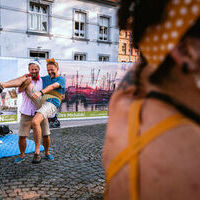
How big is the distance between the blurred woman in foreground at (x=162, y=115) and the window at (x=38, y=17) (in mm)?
17293

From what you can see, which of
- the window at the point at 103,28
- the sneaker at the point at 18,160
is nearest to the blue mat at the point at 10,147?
the sneaker at the point at 18,160

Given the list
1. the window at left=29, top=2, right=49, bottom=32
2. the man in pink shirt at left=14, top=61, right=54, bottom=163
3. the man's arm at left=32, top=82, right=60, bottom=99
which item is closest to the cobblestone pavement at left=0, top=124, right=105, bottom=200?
the man in pink shirt at left=14, top=61, right=54, bottom=163

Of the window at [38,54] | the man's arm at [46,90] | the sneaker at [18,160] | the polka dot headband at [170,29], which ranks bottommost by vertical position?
the sneaker at [18,160]

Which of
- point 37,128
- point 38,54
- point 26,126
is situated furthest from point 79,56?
point 37,128

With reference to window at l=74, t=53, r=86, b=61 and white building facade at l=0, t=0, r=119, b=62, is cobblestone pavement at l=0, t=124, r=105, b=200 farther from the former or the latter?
window at l=74, t=53, r=86, b=61

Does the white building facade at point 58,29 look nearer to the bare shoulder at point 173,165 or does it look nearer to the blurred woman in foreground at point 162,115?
the blurred woman in foreground at point 162,115

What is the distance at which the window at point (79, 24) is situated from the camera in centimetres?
1858

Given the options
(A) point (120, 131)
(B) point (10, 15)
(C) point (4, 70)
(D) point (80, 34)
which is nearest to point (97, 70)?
(C) point (4, 70)

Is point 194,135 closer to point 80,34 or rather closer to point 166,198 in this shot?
point 166,198

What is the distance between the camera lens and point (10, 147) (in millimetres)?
5777

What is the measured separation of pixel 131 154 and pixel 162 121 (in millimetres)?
129

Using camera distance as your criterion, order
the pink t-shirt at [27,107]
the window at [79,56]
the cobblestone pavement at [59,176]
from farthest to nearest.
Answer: the window at [79,56] → the pink t-shirt at [27,107] → the cobblestone pavement at [59,176]

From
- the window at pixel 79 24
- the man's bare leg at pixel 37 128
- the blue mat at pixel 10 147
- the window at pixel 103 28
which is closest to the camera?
the man's bare leg at pixel 37 128

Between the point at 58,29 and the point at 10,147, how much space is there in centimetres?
1319
